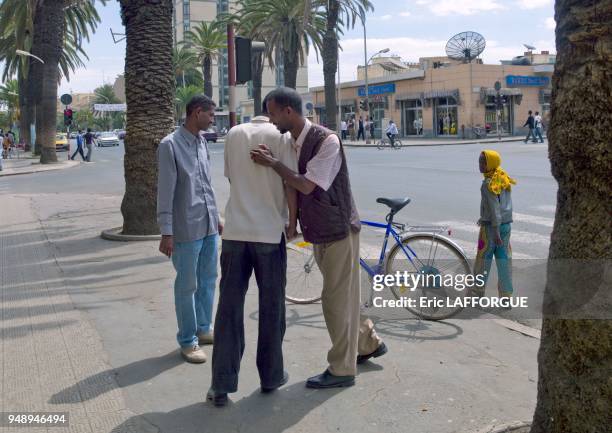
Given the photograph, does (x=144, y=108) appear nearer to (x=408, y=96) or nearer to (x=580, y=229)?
(x=580, y=229)

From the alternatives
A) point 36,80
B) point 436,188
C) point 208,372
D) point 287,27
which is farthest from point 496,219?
point 36,80

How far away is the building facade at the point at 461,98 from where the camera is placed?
4828cm

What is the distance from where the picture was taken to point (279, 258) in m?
4.19

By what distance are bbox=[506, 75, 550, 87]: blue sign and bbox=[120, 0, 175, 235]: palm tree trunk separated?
4335 cm

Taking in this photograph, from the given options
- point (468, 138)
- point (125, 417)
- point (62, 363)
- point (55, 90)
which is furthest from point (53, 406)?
point (468, 138)

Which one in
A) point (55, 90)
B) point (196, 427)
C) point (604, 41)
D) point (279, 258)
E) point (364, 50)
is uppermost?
point (364, 50)

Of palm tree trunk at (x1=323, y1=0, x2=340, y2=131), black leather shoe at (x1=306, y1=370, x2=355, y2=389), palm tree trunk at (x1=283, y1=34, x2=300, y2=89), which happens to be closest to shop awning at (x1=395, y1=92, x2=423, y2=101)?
palm tree trunk at (x1=283, y1=34, x2=300, y2=89)

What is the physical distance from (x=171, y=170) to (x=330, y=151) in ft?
4.10

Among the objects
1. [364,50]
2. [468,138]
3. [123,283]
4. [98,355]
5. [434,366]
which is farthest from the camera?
[364,50]

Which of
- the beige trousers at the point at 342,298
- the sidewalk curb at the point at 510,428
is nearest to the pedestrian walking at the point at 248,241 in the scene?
the beige trousers at the point at 342,298

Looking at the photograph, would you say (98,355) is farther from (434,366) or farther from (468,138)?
(468,138)

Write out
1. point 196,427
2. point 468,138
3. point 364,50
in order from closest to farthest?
point 196,427
point 468,138
point 364,50

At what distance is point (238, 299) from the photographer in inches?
164

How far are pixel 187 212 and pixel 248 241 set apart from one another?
95 cm
